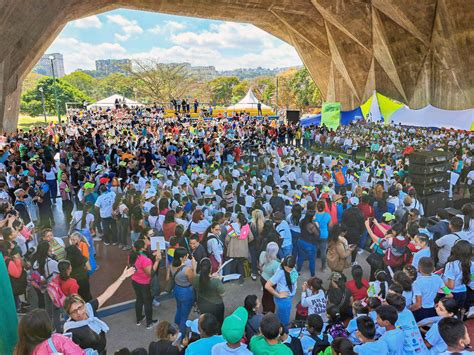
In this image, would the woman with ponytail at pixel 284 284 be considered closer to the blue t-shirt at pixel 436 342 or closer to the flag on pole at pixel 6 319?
the blue t-shirt at pixel 436 342

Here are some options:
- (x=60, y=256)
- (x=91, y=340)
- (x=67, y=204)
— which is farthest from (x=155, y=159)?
Answer: (x=91, y=340)

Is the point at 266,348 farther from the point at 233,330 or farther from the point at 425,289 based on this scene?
Result: the point at 425,289

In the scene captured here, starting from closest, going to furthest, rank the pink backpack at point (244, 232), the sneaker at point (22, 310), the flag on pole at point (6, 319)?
1. the flag on pole at point (6, 319)
2. the sneaker at point (22, 310)
3. the pink backpack at point (244, 232)

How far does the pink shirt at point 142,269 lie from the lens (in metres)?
5.21

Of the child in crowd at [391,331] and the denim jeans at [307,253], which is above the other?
the child in crowd at [391,331]

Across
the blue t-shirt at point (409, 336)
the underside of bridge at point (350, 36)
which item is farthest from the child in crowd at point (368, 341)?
the underside of bridge at point (350, 36)

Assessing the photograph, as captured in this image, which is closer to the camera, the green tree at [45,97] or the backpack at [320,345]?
the backpack at [320,345]

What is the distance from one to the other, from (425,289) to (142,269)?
12.8ft

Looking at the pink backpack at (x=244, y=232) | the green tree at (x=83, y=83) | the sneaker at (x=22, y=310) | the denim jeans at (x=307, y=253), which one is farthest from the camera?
the green tree at (x=83, y=83)

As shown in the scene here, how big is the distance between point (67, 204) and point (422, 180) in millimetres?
10354

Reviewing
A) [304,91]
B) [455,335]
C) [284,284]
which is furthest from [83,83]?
[455,335]

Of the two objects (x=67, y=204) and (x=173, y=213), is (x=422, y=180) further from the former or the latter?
(x=67, y=204)

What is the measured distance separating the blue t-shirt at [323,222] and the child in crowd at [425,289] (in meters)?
2.73

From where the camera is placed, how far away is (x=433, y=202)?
31.9 ft
